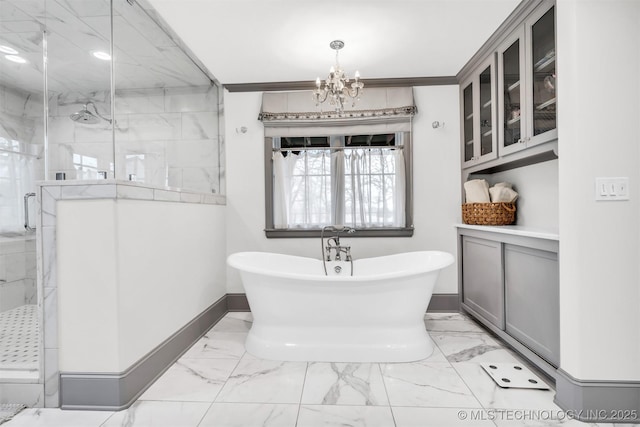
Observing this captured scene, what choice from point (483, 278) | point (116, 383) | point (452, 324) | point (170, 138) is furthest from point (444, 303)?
point (170, 138)

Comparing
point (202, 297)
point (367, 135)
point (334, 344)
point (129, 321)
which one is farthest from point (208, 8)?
point (334, 344)

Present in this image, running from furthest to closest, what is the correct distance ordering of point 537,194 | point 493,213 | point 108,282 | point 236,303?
1. point 236,303
2. point 493,213
3. point 537,194
4. point 108,282

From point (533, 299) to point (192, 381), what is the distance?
2156 mm

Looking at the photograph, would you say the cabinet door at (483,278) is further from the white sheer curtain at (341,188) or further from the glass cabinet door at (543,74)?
the glass cabinet door at (543,74)

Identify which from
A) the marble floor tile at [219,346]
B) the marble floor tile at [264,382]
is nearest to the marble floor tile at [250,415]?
the marble floor tile at [264,382]

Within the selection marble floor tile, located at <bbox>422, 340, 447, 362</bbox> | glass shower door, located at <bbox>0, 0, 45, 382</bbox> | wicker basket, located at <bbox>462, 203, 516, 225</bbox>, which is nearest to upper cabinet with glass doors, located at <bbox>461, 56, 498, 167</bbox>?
wicker basket, located at <bbox>462, 203, 516, 225</bbox>

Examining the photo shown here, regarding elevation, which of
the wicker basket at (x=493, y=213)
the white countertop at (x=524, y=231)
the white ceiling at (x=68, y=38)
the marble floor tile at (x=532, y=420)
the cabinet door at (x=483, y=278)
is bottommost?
the marble floor tile at (x=532, y=420)

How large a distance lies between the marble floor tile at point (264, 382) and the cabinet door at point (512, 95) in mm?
2134

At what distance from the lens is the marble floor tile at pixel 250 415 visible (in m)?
1.53

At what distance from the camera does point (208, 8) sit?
6.68 ft

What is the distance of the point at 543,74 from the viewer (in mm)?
1960

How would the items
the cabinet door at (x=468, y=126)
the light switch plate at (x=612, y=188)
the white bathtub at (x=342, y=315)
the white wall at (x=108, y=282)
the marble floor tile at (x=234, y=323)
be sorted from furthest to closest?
1. the cabinet door at (x=468, y=126)
2. the marble floor tile at (x=234, y=323)
3. the white bathtub at (x=342, y=315)
4. the white wall at (x=108, y=282)
5. the light switch plate at (x=612, y=188)

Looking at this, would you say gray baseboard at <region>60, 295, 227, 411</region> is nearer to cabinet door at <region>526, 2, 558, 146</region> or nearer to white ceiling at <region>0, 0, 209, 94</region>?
white ceiling at <region>0, 0, 209, 94</region>

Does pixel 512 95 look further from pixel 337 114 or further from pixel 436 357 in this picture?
pixel 436 357
